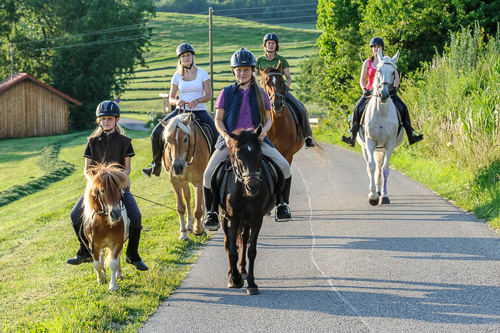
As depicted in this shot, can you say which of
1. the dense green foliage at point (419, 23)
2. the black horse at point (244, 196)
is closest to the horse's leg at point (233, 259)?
the black horse at point (244, 196)

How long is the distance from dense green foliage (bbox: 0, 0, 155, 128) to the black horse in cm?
5507

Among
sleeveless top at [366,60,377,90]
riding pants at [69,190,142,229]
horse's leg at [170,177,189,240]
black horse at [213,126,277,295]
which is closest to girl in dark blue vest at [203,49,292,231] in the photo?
black horse at [213,126,277,295]

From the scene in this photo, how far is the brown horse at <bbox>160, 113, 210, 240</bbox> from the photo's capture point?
9281mm

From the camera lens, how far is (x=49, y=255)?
35.8 ft

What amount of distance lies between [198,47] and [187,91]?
110340 mm

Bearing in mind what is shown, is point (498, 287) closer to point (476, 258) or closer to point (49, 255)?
point (476, 258)

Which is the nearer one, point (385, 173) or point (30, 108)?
point (385, 173)

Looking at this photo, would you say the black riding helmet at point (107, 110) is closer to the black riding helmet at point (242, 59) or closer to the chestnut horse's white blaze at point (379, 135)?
the black riding helmet at point (242, 59)

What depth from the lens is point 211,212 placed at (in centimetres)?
736

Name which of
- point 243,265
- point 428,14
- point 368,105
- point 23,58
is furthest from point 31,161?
point 23,58

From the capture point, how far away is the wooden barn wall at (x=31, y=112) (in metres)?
52.5

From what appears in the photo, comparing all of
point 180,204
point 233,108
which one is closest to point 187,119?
point 180,204

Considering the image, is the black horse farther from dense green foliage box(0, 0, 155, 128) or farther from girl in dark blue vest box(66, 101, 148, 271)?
dense green foliage box(0, 0, 155, 128)

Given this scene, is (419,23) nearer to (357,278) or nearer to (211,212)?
(357,278)
